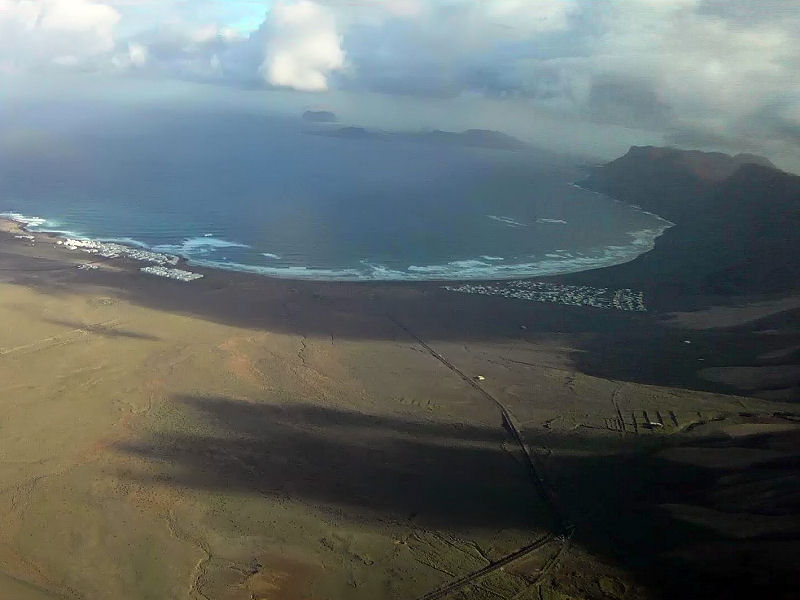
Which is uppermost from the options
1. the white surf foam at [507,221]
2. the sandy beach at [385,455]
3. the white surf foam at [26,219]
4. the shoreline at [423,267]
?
the white surf foam at [26,219]

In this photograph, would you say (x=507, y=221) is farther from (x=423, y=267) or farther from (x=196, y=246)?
(x=196, y=246)

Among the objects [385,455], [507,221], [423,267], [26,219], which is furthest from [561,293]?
[26,219]

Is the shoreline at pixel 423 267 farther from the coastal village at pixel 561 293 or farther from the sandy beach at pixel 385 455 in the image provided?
the sandy beach at pixel 385 455

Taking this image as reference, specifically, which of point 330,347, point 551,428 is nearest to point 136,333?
point 330,347

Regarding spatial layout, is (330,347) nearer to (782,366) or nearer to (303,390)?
(303,390)

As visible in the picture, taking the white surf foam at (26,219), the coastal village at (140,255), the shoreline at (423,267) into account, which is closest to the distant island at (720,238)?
the shoreline at (423,267)

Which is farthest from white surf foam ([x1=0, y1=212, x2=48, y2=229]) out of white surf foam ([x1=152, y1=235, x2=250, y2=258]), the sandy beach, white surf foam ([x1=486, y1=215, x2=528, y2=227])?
white surf foam ([x1=486, y1=215, x2=528, y2=227])
